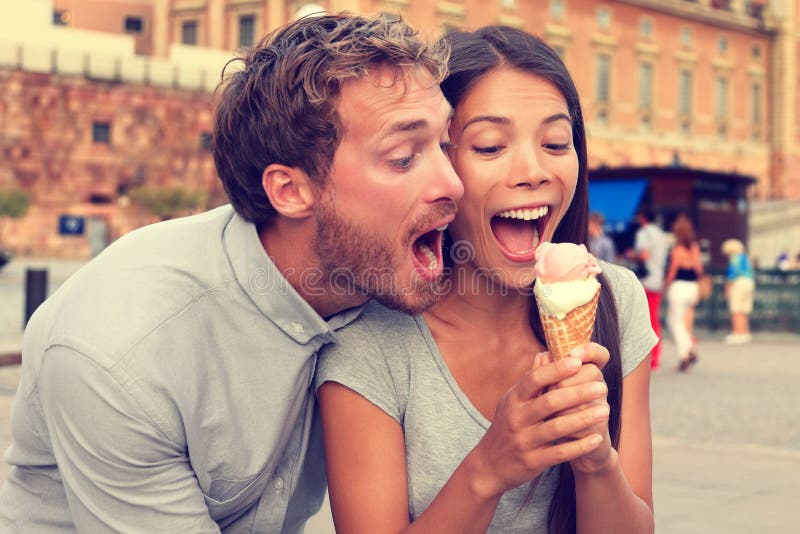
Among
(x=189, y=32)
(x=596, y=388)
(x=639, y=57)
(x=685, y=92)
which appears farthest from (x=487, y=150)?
(x=685, y=92)

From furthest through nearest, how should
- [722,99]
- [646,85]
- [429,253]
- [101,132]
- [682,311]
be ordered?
[722,99] → [646,85] → [101,132] → [682,311] → [429,253]

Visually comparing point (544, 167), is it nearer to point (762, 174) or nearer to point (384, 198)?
point (384, 198)

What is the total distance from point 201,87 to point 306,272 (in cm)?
4229

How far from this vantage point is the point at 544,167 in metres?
2.32

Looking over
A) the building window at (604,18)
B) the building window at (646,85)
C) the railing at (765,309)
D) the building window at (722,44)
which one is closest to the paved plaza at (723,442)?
the railing at (765,309)

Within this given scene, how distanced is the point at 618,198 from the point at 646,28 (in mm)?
38087

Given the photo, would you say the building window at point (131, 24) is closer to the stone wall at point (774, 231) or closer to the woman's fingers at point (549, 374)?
the stone wall at point (774, 231)

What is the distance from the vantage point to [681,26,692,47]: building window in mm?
57125

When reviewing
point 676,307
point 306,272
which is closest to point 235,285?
point 306,272

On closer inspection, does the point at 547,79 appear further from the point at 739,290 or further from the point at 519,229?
the point at 739,290

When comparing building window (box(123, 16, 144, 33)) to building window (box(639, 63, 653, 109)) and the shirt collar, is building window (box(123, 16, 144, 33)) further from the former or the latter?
the shirt collar

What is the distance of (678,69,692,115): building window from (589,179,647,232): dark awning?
39.2m

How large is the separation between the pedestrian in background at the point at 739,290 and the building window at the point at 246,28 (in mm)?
33636

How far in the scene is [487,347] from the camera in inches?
95.7
